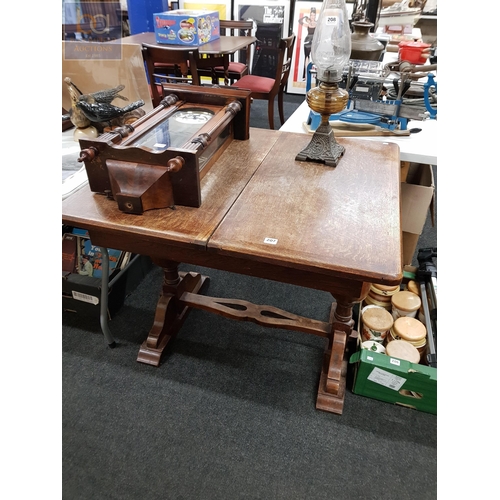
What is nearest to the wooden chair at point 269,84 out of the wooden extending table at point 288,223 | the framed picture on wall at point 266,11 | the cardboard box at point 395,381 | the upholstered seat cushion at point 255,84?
the upholstered seat cushion at point 255,84

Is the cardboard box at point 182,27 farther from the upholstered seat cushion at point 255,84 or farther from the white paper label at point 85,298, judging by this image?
the white paper label at point 85,298

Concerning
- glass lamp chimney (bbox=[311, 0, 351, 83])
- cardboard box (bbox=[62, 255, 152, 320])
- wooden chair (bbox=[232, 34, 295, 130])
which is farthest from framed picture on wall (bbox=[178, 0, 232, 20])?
glass lamp chimney (bbox=[311, 0, 351, 83])

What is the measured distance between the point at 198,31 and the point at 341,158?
2.54 meters

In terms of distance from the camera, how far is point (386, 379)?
1394 millimetres

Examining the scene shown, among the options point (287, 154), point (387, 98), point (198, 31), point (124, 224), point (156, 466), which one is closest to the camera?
point (124, 224)

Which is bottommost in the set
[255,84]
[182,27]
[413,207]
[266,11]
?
[413,207]

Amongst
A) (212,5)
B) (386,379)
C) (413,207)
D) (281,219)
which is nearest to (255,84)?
(212,5)

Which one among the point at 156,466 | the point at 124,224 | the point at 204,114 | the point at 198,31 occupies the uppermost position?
the point at 198,31

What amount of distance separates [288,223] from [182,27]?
291cm

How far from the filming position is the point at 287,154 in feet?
4.56

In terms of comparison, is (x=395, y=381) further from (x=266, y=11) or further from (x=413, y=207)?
(x=266, y=11)

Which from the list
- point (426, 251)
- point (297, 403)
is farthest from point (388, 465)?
point (426, 251)

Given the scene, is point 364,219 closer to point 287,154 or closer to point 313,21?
point 287,154

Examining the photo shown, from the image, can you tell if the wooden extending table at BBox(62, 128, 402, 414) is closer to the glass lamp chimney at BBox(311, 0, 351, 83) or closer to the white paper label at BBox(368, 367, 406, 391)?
the white paper label at BBox(368, 367, 406, 391)
